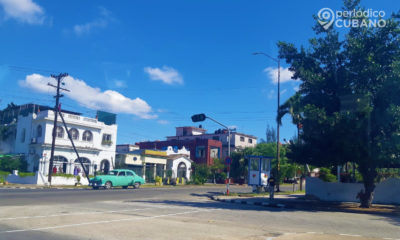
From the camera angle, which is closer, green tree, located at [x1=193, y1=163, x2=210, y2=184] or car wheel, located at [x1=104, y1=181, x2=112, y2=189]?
car wheel, located at [x1=104, y1=181, x2=112, y2=189]

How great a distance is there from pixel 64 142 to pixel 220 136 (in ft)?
120

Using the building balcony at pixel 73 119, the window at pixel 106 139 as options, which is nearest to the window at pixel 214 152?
the window at pixel 106 139

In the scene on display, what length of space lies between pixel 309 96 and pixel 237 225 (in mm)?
11167

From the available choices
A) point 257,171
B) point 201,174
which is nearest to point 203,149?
point 201,174

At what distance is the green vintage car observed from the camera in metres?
31.7

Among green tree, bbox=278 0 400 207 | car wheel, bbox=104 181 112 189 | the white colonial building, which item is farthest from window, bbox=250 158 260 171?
the white colonial building

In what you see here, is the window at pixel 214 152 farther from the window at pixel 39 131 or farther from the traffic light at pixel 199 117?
the traffic light at pixel 199 117

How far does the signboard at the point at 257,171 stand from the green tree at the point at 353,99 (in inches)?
341

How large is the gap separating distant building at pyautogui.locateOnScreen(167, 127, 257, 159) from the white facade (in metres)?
26.7

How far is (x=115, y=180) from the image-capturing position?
32812 mm

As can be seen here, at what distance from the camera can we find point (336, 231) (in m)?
11.1

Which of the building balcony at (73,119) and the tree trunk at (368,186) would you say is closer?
the tree trunk at (368,186)

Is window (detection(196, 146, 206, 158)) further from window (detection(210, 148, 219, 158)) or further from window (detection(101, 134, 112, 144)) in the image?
window (detection(101, 134, 112, 144))

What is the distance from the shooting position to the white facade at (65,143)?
43625mm
